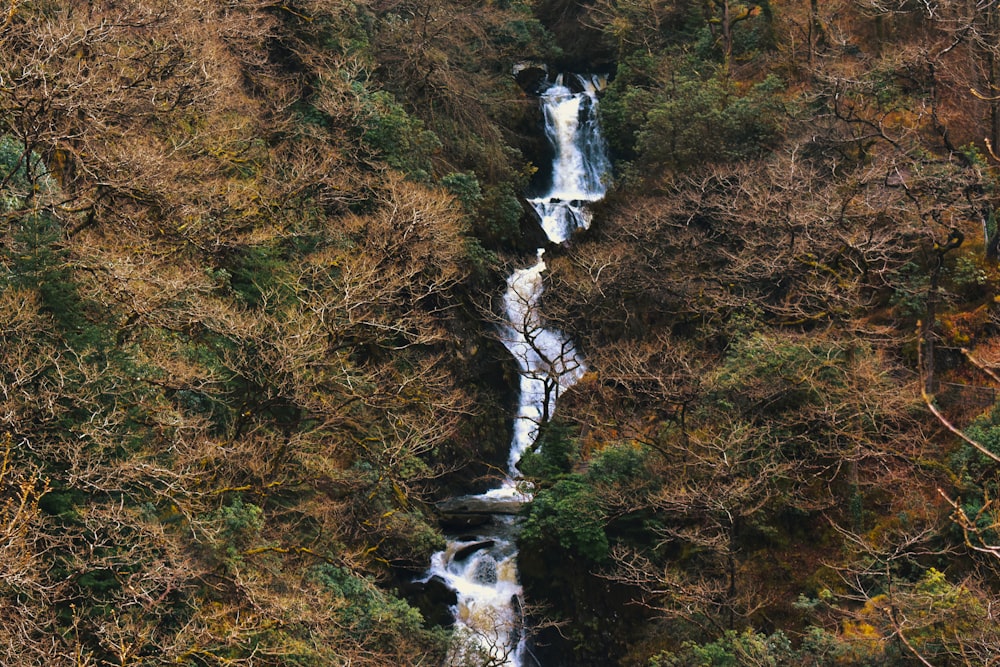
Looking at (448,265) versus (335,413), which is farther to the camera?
(448,265)

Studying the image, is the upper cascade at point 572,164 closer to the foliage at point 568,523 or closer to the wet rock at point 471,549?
the wet rock at point 471,549

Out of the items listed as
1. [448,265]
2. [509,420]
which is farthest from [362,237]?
[509,420]

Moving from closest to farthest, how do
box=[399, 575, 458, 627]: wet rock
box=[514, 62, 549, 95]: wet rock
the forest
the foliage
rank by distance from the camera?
the forest < the foliage < box=[399, 575, 458, 627]: wet rock < box=[514, 62, 549, 95]: wet rock

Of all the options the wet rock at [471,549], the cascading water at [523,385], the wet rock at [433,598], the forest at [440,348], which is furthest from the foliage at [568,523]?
the wet rock at [433,598]

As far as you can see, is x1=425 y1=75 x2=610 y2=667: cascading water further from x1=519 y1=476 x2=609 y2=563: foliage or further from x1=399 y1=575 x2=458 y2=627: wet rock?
x1=519 y1=476 x2=609 y2=563: foliage

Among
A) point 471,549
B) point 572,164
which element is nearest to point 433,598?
point 471,549

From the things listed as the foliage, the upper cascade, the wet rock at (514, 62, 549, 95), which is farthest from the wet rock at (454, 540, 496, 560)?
the wet rock at (514, 62, 549, 95)

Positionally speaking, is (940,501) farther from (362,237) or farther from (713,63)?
(713,63)
